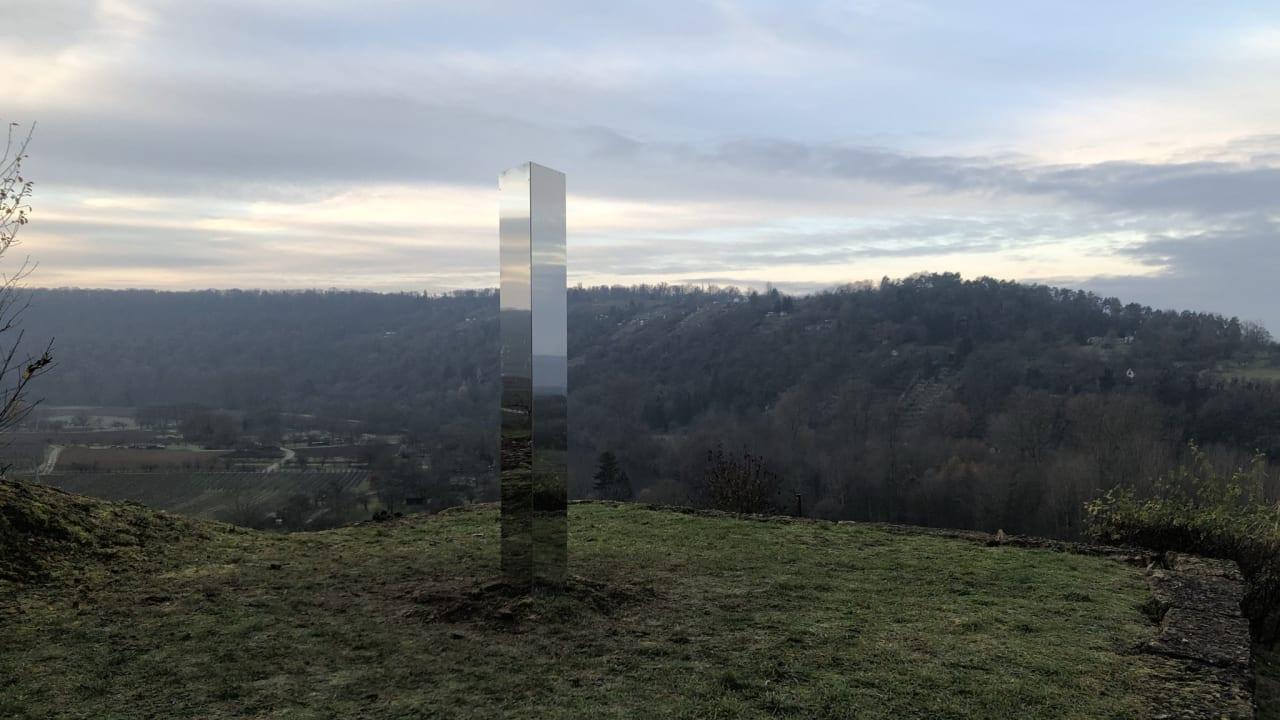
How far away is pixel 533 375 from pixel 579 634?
1.72 metres

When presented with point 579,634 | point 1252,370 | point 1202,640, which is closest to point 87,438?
point 579,634

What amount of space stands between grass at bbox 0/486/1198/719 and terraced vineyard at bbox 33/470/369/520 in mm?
11996

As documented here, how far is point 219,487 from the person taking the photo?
21578 millimetres

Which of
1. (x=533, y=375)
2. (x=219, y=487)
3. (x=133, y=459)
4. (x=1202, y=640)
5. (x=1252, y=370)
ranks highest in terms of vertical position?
(x=533, y=375)

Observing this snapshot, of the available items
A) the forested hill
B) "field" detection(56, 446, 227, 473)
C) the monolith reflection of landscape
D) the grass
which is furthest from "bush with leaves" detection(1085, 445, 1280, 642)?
"field" detection(56, 446, 227, 473)

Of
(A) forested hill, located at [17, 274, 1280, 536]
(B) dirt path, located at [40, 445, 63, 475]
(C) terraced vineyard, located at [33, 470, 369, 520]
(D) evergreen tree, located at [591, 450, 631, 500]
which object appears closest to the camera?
(B) dirt path, located at [40, 445, 63, 475]

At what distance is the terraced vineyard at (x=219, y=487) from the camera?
17.7 metres

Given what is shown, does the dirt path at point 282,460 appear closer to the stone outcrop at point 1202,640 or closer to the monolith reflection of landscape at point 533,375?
the monolith reflection of landscape at point 533,375

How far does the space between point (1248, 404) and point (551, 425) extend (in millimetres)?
55380

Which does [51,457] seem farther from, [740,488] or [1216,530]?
[1216,530]

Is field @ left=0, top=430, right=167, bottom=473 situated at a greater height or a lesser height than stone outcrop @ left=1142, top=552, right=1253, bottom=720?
lesser

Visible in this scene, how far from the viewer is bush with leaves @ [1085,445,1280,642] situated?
6.99m

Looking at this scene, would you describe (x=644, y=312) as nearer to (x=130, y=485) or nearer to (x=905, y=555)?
(x=130, y=485)

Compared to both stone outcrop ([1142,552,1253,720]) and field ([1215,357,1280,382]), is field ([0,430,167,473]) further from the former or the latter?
field ([1215,357,1280,382])
